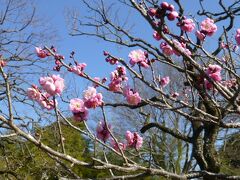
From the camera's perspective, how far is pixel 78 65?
341 cm

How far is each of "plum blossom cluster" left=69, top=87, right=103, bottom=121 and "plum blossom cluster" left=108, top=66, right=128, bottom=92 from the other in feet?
1.34

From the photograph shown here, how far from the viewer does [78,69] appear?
3328 mm

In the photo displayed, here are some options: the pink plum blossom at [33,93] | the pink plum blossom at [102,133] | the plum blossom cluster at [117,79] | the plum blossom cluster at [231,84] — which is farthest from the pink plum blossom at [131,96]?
the plum blossom cluster at [231,84]

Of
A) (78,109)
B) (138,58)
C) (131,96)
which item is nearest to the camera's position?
(78,109)

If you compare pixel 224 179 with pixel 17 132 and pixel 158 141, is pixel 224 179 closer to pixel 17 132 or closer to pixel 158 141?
pixel 17 132

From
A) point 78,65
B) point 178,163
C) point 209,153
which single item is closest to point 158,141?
point 178,163

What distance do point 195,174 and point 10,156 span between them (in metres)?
4.86

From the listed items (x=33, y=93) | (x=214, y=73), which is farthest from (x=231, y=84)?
(x=33, y=93)

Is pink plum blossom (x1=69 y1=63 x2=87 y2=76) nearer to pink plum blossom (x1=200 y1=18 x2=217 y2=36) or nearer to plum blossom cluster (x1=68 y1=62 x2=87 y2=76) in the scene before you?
plum blossom cluster (x1=68 y1=62 x2=87 y2=76)

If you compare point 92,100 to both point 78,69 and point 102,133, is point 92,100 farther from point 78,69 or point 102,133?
point 78,69

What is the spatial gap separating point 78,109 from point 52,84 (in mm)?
280

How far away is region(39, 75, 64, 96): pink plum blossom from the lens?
7.22ft

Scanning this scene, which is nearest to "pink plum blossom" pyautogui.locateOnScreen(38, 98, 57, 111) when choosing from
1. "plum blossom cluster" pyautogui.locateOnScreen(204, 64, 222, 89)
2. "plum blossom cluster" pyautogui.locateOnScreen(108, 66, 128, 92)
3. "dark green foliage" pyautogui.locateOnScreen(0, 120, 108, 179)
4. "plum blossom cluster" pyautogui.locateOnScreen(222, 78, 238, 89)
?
"dark green foliage" pyautogui.locateOnScreen(0, 120, 108, 179)

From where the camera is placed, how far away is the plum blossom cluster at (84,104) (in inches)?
95.2
